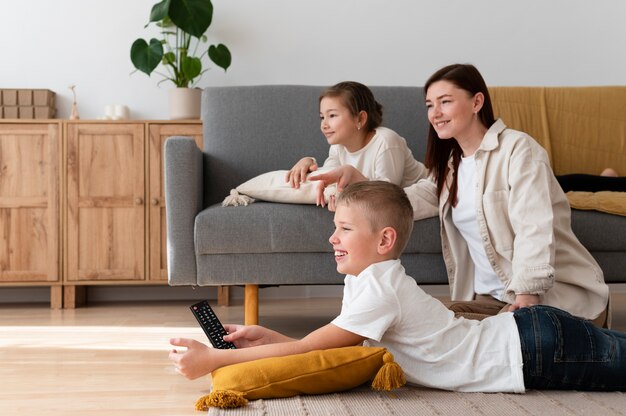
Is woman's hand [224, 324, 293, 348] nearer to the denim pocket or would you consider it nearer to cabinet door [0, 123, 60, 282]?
the denim pocket

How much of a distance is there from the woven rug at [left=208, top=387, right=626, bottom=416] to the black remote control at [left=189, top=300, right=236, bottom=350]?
23 centimetres

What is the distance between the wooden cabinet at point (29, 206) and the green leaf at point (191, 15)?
29.8 inches

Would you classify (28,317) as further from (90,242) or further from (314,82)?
(314,82)

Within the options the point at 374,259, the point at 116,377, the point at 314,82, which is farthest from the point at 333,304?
the point at 374,259

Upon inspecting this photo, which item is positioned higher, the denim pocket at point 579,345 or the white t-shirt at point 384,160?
the white t-shirt at point 384,160

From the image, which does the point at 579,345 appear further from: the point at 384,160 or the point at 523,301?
the point at 384,160

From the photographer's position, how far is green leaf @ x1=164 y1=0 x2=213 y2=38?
3.79 m

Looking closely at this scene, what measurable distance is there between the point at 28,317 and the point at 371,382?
2077mm

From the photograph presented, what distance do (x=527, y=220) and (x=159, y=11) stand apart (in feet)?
7.57

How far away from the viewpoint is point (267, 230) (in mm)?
2576

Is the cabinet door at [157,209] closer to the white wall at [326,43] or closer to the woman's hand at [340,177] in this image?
the white wall at [326,43]

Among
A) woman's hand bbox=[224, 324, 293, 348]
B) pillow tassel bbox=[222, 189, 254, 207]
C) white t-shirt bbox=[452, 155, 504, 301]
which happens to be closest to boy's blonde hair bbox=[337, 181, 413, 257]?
woman's hand bbox=[224, 324, 293, 348]

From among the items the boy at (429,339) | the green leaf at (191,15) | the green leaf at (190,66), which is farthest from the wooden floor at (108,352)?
the green leaf at (191,15)

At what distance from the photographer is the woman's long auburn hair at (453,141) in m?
2.18
